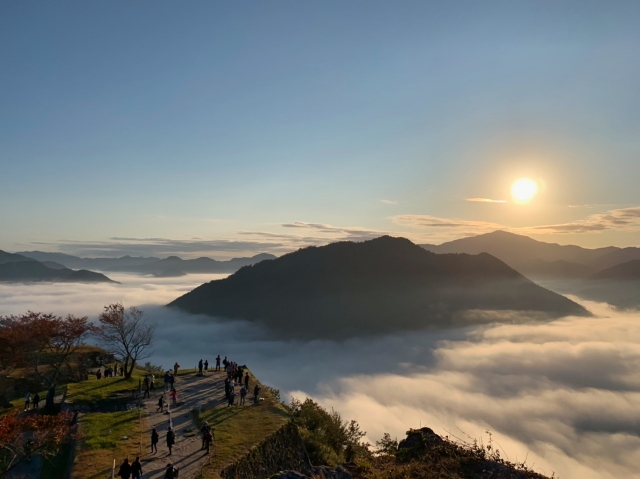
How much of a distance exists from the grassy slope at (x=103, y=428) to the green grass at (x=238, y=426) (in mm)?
3785

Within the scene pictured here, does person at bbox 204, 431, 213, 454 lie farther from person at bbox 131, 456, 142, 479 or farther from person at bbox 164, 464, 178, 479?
person at bbox 131, 456, 142, 479

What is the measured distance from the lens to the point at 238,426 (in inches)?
882

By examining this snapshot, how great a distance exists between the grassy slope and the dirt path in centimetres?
88

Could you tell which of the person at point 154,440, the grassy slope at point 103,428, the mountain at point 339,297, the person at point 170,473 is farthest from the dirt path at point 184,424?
the mountain at point 339,297

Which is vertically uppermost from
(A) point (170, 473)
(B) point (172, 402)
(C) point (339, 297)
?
(A) point (170, 473)

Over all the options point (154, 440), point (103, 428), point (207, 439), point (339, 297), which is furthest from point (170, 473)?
point (339, 297)

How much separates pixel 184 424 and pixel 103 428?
432 centimetres

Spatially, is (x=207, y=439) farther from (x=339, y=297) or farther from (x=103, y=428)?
(x=339, y=297)

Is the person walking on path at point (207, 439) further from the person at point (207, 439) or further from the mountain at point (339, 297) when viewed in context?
the mountain at point (339, 297)

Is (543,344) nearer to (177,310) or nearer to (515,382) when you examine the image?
(515,382)

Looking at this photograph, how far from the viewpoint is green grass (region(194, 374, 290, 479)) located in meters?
18.1

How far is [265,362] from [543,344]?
12682 centimetres

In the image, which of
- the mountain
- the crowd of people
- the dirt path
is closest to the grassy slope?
the dirt path

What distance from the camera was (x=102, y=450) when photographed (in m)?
18.8
